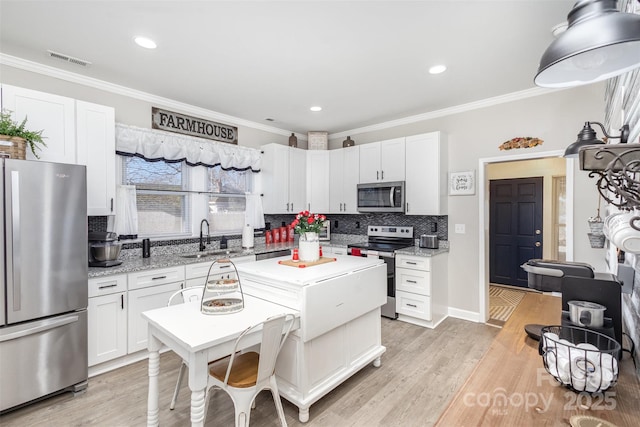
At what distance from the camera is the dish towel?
14.9 ft

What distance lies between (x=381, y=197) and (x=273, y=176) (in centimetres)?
161

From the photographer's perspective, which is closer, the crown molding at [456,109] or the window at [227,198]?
the crown molding at [456,109]

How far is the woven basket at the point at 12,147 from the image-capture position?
215 cm

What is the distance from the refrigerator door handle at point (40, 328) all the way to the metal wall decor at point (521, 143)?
455 centimetres

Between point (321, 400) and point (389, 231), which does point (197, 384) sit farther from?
point (389, 231)

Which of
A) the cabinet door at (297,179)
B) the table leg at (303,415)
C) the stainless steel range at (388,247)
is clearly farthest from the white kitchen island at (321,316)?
the cabinet door at (297,179)

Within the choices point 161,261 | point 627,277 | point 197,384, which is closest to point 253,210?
point 161,261

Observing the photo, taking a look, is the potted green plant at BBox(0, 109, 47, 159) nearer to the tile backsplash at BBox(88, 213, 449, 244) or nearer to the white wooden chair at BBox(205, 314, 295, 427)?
the tile backsplash at BBox(88, 213, 449, 244)

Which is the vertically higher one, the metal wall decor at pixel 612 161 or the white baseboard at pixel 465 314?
the metal wall decor at pixel 612 161

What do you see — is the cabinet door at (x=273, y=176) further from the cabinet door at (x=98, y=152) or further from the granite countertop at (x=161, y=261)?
the cabinet door at (x=98, y=152)

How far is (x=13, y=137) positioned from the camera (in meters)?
2.19

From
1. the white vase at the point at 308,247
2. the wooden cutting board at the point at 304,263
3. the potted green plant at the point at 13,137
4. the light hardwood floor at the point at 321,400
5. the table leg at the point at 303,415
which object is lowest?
the light hardwood floor at the point at 321,400

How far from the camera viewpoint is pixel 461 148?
4004mm

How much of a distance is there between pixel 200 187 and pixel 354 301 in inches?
104
